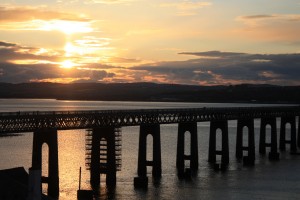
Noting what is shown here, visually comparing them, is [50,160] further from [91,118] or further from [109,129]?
[109,129]

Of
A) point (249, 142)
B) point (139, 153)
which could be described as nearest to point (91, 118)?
point (139, 153)

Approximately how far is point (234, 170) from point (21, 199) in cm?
5221

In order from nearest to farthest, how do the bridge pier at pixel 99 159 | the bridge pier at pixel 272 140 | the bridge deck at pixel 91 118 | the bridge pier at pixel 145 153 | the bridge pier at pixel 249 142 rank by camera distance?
1. the bridge deck at pixel 91 118
2. the bridge pier at pixel 99 159
3. the bridge pier at pixel 145 153
4. the bridge pier at pixel 249 142
5. the bridge pier at pixel 272 140

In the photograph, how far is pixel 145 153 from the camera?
8325 cm

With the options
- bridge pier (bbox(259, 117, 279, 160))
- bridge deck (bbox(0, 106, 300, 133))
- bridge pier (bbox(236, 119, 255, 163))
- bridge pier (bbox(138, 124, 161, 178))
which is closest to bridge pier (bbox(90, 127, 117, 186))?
bridge deck (bbox(0, 106, 300, 133))

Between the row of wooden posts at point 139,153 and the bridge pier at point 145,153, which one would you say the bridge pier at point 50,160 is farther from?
the bridge pier at point 145,153

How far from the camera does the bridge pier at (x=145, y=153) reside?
8269 cm

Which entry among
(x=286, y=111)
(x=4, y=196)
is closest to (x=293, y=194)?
(x=4, y=196)

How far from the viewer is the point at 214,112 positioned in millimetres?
107500

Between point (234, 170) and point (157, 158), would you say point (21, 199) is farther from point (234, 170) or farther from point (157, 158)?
point (234, 170)

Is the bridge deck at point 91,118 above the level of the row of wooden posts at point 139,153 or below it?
above

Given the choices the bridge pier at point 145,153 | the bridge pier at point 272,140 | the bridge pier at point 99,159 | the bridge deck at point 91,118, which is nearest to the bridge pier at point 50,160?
the bridge deck at point 91,118

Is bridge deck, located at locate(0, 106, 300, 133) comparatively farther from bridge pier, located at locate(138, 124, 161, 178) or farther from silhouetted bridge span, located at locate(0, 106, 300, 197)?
bridge pier, located at locate(138, 124, 161, 178)

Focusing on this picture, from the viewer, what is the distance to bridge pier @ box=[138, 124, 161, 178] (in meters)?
82.7
